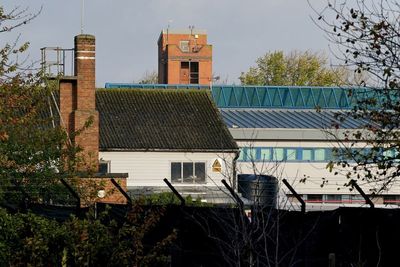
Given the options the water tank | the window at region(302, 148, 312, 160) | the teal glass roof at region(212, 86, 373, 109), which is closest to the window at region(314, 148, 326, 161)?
the window at region(302, 148, 312, 160)

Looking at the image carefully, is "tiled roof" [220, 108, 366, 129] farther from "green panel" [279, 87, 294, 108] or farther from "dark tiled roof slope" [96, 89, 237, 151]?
"dark tiled roof slope" [96, 89, 237, 151]

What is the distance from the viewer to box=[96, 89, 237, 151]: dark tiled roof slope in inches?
1881

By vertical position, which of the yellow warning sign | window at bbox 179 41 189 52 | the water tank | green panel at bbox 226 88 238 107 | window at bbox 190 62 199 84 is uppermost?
window at bbox 179 41 189 52

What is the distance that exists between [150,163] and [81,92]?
691cm

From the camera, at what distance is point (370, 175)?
1259cm

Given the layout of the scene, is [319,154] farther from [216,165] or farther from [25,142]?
[25,142]

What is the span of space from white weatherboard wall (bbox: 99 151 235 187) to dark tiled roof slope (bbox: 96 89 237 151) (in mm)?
331

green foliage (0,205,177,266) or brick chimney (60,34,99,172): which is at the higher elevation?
brick chimney (60,34,99,172)

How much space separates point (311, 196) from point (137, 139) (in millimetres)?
17008

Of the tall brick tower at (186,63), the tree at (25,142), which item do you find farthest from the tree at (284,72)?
the tree at (25,142)

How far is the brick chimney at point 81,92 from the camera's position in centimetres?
4088

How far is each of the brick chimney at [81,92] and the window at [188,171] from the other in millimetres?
7075

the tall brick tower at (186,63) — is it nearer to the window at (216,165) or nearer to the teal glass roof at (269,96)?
the teal glass roof at (269,96)

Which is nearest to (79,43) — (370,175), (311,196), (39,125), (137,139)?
(137,139)
